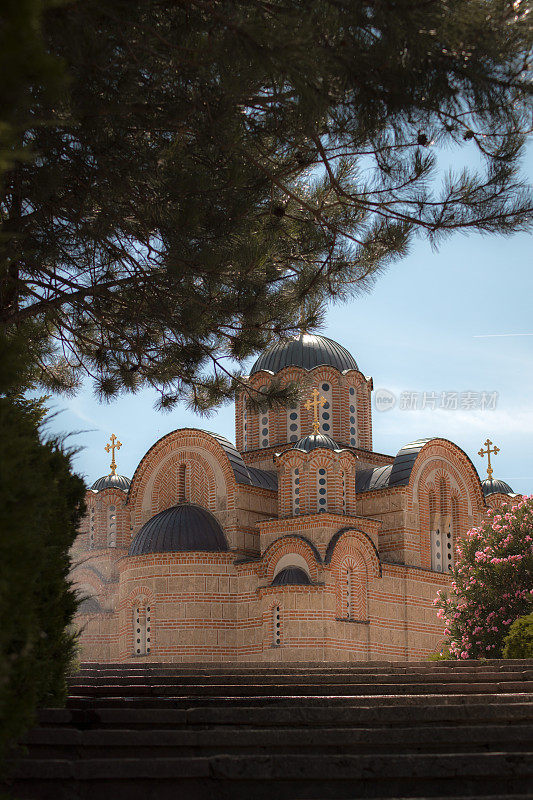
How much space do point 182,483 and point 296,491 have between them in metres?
3.68

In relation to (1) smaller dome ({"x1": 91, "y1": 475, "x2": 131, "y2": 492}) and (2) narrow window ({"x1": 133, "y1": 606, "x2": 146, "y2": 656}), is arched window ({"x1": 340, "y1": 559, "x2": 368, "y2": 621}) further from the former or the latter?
(1) smaller dome ({"x1": 91, "y1": 475, "x2": 131, "y2": 492})

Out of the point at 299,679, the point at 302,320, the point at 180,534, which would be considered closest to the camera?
the point at 299,679

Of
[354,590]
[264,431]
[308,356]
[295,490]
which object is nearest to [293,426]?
[264,431]

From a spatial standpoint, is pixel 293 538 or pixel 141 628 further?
pixel 141 628

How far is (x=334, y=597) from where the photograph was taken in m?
A: 19.4

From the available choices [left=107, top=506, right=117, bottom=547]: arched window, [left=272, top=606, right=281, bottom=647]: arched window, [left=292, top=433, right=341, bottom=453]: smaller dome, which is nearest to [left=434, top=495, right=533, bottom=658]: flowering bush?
[left=272, top=606, right=281, bottom=647]: arched window

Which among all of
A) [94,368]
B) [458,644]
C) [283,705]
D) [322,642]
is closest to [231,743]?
[283,705]

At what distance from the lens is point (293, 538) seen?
19859 mm

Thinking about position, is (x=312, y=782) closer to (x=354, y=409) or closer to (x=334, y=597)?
(x=334, y=597)

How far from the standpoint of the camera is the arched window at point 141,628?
68.0ft

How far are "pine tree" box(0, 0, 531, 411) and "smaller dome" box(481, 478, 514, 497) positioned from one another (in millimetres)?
22276

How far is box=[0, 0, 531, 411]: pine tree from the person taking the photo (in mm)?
5344

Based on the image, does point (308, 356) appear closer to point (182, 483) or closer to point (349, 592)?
point (182, 483)

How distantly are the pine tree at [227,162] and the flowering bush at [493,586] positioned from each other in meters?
7.35
